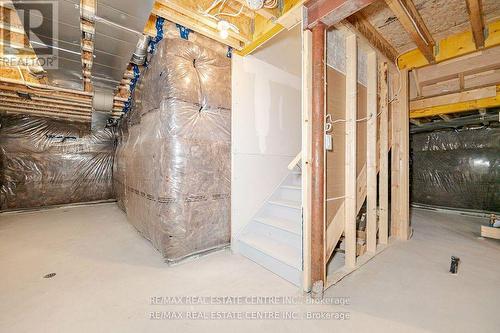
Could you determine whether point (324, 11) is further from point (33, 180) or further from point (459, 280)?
point (33, 180)

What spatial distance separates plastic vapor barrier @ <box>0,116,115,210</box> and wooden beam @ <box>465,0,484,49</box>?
23.9ft

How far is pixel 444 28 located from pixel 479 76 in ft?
4.69

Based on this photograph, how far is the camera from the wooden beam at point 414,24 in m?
1.79

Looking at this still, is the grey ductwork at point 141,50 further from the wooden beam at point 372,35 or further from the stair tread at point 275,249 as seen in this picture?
the stair tread at point 275,249

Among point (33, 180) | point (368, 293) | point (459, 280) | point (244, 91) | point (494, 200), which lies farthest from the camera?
point (33, 180)

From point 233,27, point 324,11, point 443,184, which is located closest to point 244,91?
point 233,27

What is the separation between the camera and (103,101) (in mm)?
3516

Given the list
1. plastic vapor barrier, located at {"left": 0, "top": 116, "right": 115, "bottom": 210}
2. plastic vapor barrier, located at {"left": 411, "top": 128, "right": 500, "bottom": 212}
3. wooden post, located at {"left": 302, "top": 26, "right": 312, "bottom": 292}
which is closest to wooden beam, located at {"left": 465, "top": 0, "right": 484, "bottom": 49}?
wooden post, located at {"left": 302, "top": 26, "right": 312, "bottom": 292}

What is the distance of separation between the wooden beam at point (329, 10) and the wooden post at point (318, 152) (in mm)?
57

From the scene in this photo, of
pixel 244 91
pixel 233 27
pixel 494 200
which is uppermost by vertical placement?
pixel 233 27

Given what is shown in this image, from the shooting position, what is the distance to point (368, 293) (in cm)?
169

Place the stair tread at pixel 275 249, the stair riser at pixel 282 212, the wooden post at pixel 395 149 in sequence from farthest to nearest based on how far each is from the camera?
the wooden post at pixel 395 149
the stair riser at pixel 282 212
the stair tread at pixel 275 249

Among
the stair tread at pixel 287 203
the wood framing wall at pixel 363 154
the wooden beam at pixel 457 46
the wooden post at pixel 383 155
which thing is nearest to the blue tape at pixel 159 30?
the wood framing wall at pixel 363 154

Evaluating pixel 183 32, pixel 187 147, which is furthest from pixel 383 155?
pixel 183 32
